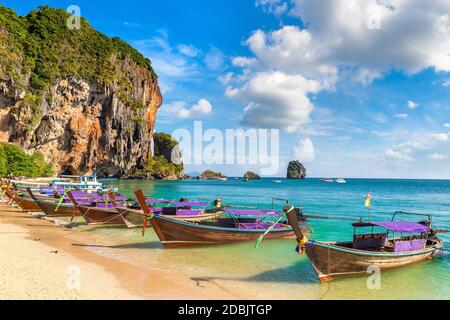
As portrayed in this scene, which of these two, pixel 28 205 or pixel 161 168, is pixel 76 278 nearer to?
pixel 28 205

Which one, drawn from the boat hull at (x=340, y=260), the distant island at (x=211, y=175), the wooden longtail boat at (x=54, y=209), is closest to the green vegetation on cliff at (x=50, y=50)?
the wooden longtail boat at (x=54, y=209)

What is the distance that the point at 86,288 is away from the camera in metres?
9.53

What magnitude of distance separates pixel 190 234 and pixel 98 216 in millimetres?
9550

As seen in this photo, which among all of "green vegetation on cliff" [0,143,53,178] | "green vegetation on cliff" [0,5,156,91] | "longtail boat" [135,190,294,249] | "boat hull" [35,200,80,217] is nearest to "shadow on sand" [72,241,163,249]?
"longtail boat" [135,190,294,249]

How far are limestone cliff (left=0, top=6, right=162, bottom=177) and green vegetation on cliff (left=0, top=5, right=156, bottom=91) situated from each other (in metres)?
0.19

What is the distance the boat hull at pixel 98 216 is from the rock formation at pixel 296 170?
17736cm

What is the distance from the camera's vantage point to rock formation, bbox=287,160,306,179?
7589 inches

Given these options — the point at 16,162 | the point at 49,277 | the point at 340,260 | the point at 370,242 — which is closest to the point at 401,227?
the point at 370,242

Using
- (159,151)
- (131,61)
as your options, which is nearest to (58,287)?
(131,61)

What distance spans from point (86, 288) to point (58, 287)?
2.67 ft

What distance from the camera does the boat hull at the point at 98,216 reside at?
22297 mm

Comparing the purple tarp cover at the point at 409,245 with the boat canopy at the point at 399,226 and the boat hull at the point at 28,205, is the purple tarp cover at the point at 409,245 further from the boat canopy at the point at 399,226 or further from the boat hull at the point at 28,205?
the boat hull at the point at 28,205

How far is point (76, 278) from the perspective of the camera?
1038cm

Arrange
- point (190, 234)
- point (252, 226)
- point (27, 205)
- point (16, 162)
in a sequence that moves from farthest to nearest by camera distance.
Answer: point (16, 162), point (27, 205), point (252, 226), point (190, 234)
